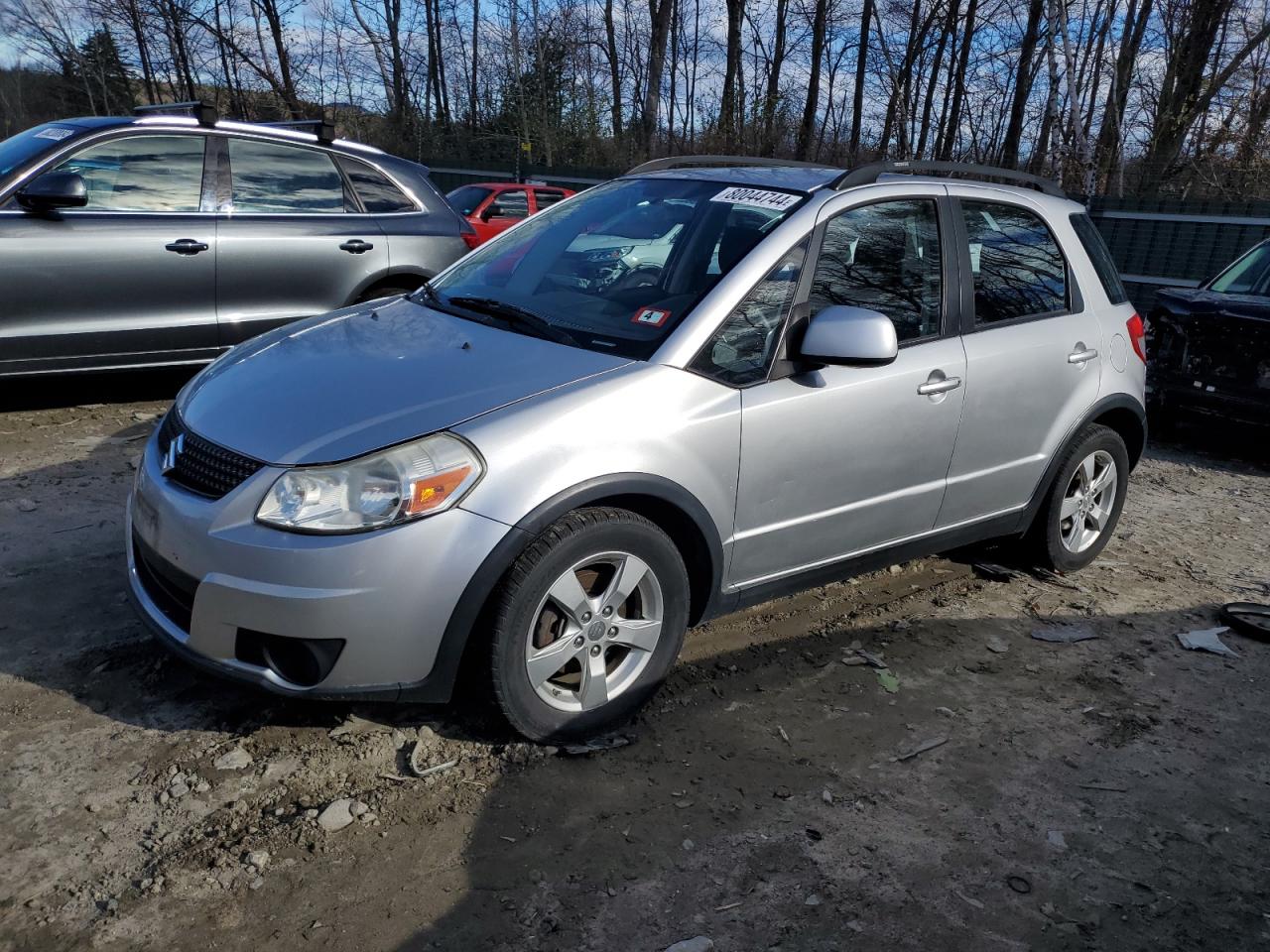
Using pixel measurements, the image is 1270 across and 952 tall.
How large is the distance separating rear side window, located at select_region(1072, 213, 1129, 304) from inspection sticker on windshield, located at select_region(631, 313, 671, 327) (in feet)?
8.21

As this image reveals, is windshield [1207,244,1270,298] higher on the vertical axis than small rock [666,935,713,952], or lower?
higher

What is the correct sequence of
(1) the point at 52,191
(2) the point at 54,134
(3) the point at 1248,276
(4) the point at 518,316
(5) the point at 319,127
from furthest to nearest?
(3) the point at 1248,276, (5) the point at 319,127, (2) the point at 54,134, (1) the point at 52,191, (4) the point at 518,316

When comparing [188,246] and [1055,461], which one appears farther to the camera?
[188,246]

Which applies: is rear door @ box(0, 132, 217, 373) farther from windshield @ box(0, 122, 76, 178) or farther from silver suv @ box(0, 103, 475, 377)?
windshield @ box(0, 122, 76, 178)

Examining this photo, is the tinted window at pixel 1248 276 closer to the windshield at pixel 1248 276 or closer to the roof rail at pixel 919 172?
the windshield at pixel 1248 276

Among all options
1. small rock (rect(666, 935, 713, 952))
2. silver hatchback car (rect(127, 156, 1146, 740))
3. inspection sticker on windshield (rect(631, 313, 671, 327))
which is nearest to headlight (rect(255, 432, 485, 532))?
silver hatchback car (rect(127, 156, 1146, 740))

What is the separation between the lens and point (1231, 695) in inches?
158

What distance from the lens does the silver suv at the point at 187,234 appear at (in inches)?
231

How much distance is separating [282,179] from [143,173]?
864 mm

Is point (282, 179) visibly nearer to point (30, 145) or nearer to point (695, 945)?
point (30, 145)

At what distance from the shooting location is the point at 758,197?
152 inches

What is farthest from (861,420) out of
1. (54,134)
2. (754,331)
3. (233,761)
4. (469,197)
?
(469,197)

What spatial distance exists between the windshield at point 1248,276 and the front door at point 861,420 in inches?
205

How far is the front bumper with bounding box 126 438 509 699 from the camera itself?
2744 millimetres
